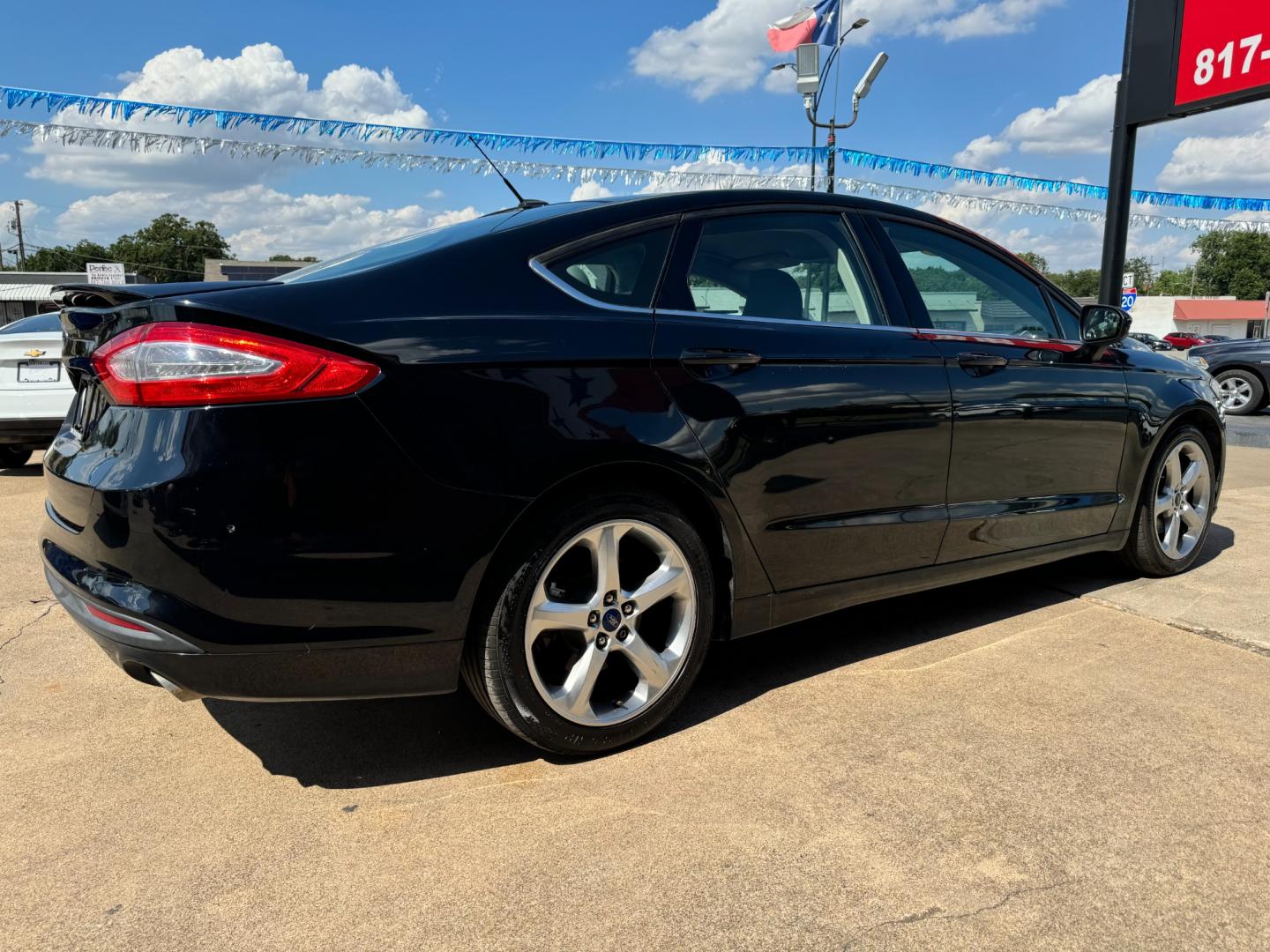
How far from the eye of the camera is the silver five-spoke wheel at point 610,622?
2.41 meters

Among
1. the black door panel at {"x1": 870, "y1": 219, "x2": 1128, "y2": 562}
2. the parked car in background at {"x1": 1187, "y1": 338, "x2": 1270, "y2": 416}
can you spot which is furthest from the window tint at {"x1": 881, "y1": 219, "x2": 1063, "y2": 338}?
the parked car in background at {"x1": 1187, "y1": 338, "x2": 1270, "y2": 416}

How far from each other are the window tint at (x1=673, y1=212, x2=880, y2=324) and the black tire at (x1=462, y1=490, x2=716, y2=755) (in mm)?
619

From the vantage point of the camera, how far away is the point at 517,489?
7.37ft

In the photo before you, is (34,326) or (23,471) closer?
(34,326)

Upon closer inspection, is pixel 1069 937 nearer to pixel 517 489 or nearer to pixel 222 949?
pixel 517 489

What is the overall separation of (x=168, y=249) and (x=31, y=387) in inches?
3538

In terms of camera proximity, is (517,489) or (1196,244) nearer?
(517,489)

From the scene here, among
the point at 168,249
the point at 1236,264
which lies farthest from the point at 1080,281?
the point at 168,249

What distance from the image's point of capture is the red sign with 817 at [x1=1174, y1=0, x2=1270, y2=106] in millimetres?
8867

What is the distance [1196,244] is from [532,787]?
127 metres

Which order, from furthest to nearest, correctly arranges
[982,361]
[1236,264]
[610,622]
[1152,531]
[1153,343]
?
[1236,264]
[1153,343]
[1152,531]
[982,361]
[610,622]

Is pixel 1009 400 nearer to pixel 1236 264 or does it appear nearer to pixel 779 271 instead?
pixel 779 271

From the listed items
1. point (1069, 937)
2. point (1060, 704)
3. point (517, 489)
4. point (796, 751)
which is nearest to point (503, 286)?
point (517, 489)

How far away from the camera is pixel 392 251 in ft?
8.66
